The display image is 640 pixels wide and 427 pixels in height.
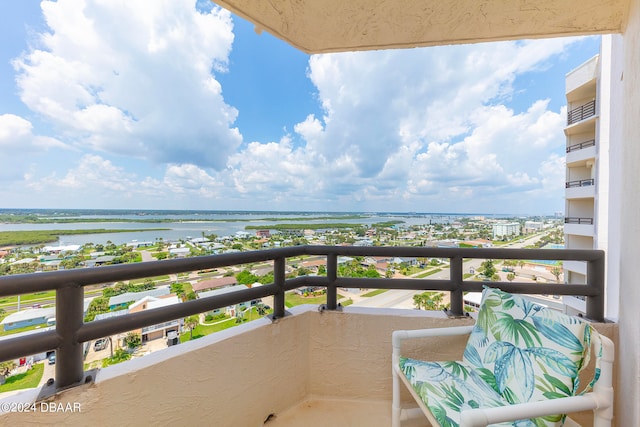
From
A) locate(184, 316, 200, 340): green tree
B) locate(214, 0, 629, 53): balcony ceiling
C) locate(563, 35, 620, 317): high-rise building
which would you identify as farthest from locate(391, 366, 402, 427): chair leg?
locate(563, 35, 620, 317): high-rise building

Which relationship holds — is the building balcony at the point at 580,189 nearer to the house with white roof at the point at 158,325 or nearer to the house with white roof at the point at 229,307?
the house with white roof at the point at 229,307

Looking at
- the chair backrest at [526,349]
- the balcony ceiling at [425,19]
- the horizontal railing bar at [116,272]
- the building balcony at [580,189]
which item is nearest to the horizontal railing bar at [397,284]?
the chair backrest at [526,349]

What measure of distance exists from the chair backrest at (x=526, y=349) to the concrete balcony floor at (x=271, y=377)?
28cm

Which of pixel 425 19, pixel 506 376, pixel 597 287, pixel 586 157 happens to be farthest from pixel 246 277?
pixel 586 157

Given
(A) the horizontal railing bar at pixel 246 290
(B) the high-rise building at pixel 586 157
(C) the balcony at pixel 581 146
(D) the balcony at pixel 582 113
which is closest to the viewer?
(A) the horizontal railing bar at pixel 246 290

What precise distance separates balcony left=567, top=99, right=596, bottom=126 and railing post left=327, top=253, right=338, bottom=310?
1174 centimetres

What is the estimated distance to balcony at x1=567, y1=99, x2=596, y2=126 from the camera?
7653 millimetres

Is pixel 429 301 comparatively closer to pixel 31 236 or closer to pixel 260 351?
pixel 260 351

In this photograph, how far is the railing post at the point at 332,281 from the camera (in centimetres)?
162

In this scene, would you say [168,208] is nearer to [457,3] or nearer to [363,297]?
[363,297]

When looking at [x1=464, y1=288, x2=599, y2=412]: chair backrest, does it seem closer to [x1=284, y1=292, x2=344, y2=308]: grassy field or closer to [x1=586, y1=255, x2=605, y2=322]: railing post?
[x1=586, y1=255, x2=605, y2=322]: railing post

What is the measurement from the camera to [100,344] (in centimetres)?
101

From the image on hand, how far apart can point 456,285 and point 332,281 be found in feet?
2.87

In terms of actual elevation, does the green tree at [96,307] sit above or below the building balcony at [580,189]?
below
